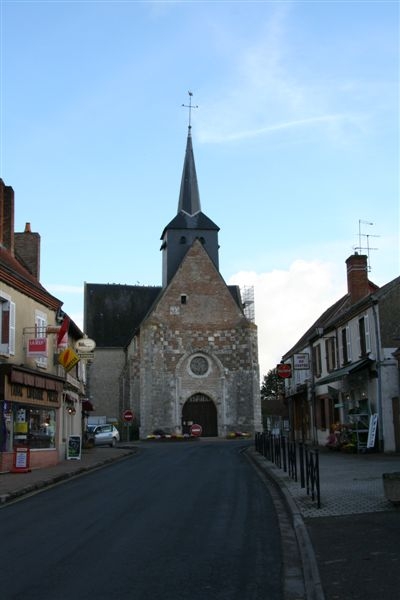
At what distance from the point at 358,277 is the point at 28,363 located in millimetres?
14967

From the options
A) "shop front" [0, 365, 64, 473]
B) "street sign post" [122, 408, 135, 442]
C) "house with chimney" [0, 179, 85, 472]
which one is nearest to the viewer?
"shop front" [0, 365, 64, 473]

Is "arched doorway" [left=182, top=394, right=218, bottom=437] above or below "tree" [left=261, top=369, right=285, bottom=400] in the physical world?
below

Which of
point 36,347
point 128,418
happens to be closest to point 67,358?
point 36,347

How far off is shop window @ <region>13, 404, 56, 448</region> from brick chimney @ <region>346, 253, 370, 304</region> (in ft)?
44.9

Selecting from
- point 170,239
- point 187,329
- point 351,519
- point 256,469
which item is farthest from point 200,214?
point 351,519

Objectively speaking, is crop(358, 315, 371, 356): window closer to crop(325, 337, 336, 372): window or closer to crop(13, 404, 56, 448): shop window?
crop(325, 337, 336, 372): window

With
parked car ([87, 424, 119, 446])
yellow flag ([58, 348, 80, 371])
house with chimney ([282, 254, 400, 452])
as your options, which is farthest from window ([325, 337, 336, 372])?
parked car ([87, 424, 119, 446])

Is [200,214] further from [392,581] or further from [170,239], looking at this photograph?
[392,581]

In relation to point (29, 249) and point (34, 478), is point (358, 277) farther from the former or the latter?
point (34, 478)

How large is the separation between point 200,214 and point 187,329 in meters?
10.1

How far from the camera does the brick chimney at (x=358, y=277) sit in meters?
29.0

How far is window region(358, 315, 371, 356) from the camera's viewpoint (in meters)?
23.4

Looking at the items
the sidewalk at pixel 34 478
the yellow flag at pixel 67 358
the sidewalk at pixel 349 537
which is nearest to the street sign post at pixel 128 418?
the sidewalk at pixel 34 478

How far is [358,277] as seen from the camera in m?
29.2
